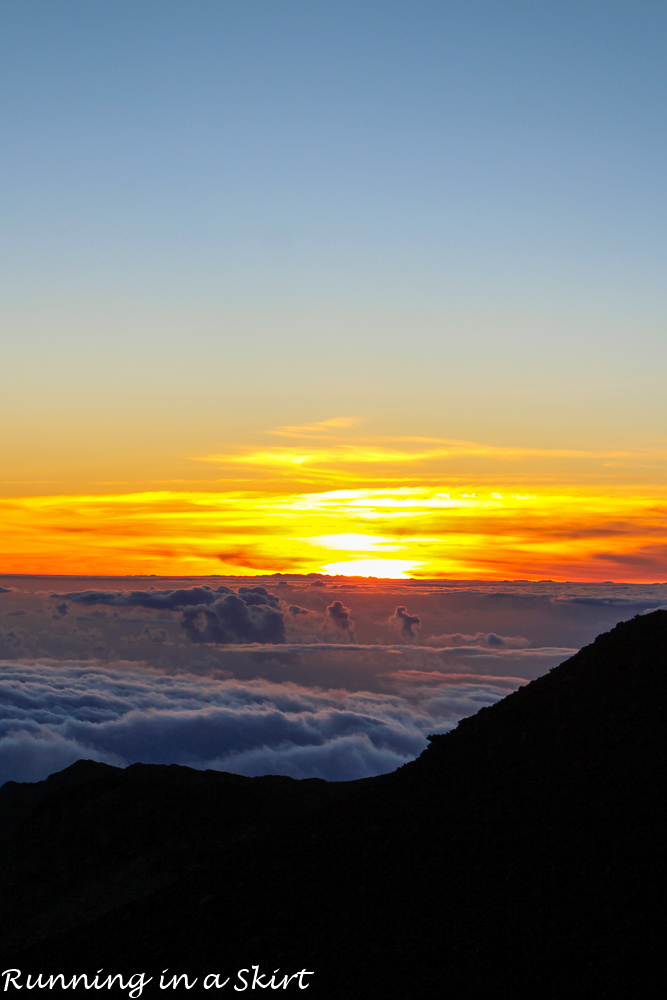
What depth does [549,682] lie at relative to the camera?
104ft

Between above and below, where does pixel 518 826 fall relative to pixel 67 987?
above

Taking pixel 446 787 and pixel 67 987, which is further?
pixel 446 787

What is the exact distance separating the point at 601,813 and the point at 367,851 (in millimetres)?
8130

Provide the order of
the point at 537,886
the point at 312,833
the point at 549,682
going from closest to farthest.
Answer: the point at 537,886
the point at 312,833
the point at 549,682

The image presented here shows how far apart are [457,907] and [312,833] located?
8.16 meters

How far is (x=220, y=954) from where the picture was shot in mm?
21562

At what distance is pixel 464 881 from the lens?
21.9 meters

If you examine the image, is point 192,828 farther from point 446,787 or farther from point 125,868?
point 446,787

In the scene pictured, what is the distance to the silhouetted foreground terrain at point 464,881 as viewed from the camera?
1881 centimetres

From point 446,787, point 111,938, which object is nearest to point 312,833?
point 446,787

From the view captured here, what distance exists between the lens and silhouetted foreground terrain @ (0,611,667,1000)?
61.7 ft

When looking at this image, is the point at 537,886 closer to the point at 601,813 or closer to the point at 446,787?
the point at 601,813

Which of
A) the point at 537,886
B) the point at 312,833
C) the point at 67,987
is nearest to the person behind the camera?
the point at 537,886

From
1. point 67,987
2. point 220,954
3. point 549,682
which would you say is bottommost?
point 67,987
